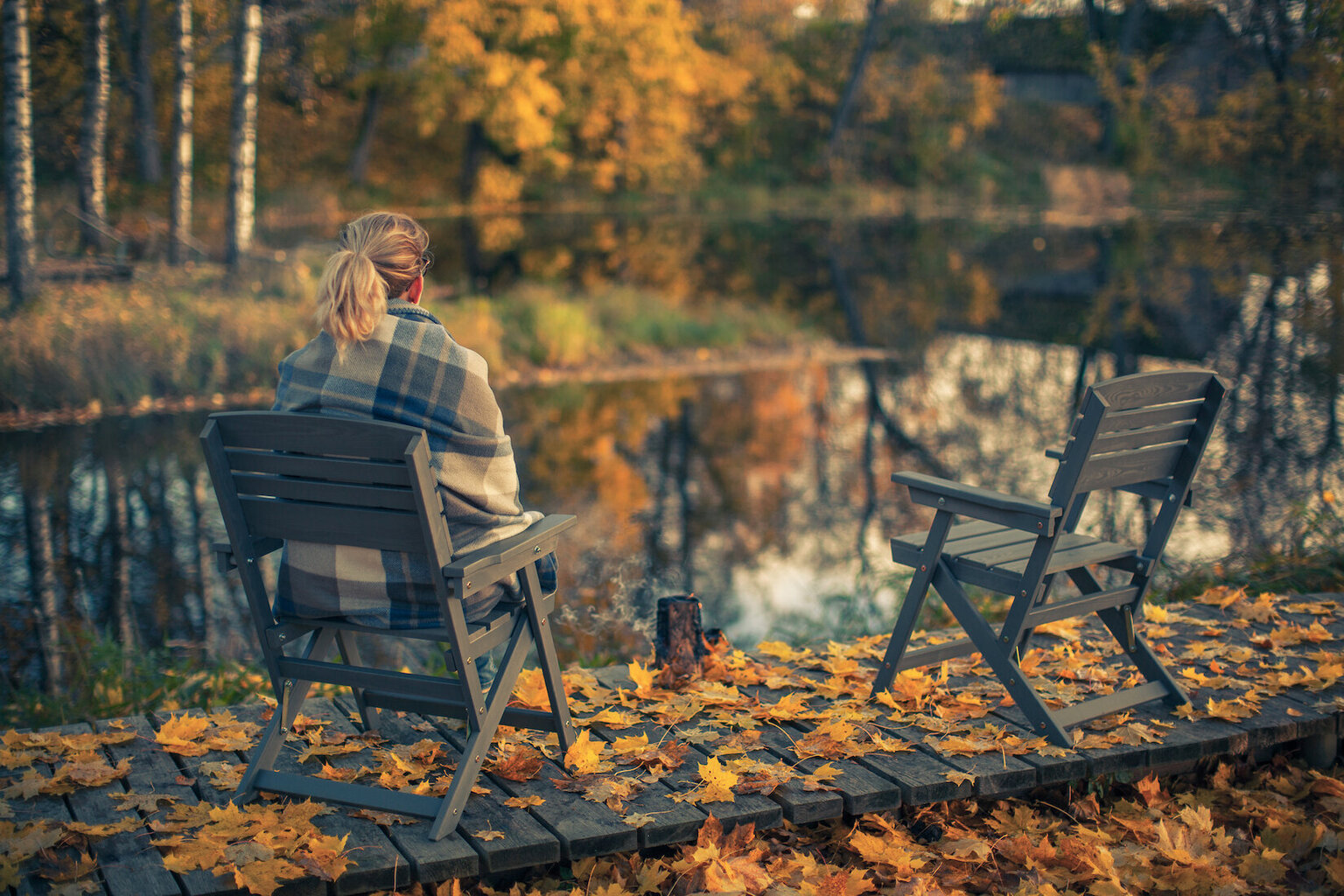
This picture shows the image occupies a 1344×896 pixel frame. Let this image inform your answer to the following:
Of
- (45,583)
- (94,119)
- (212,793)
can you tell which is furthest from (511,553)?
(94,119)

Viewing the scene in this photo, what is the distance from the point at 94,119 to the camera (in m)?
15.9

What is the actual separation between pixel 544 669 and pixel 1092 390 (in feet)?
6.09

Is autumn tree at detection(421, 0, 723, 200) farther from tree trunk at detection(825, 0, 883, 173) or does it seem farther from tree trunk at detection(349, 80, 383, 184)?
tree trunk at detection(825, 0, 883, 173)

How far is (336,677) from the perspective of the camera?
10.2 feet

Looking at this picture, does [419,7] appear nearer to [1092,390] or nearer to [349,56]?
[349,56]

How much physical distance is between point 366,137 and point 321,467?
36.0m

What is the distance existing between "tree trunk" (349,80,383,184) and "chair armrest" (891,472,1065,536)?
3466 cm

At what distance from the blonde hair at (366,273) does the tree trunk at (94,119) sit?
13.4 metres

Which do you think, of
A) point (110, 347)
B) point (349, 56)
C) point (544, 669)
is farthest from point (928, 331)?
point (349, 56)

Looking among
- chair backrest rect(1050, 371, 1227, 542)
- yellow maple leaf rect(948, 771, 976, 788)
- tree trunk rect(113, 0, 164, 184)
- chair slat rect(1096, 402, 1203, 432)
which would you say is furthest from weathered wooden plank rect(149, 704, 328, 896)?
tree trunk rect(113, 0, 164, 184)

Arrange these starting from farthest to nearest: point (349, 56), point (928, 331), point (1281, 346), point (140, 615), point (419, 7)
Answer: point (349, 56) < point (419, 7) < point (928, 331) < point (1281, 346) < point (140, 615)

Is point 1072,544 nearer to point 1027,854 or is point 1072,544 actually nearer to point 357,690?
point 1027,854

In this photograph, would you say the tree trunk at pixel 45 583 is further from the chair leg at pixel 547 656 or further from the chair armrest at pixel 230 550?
the chair leg at pixel 547 656

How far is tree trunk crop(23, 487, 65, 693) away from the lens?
17.7 feet
